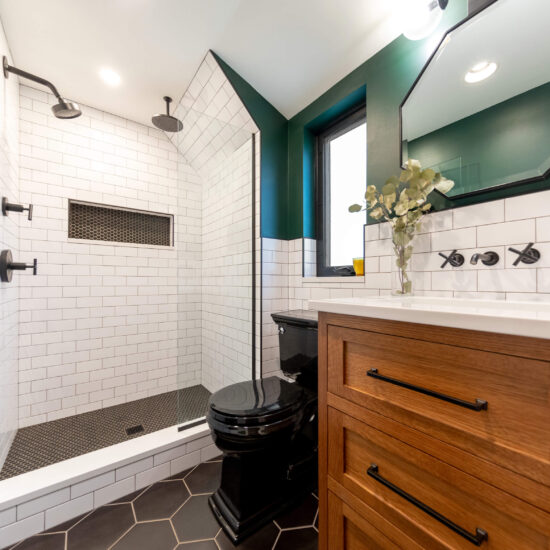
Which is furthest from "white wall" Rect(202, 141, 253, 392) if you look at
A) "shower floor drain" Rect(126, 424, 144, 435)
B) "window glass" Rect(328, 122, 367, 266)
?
"window glass" Rect(328, 122, 367, 266)

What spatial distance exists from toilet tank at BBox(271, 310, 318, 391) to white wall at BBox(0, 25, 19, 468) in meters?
1.55

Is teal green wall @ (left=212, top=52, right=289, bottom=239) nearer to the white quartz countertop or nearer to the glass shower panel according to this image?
the glass shower panel

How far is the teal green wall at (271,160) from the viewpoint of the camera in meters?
1.91

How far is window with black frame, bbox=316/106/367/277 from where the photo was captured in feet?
5.77

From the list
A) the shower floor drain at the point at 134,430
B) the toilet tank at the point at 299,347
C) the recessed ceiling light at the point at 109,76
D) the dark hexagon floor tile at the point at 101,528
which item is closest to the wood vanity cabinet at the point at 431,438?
the toilet tank at the point at 299,347

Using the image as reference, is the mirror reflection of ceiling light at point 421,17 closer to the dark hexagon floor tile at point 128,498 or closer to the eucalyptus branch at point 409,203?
the eucalyptus branch at point 409,203

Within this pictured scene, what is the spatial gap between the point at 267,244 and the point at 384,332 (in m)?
1.33

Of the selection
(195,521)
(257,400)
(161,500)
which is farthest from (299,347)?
(161,500)

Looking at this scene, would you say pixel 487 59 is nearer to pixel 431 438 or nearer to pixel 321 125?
pixel 321 125

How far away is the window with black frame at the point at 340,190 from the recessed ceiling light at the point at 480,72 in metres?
0.63

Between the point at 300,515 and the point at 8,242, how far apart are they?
2.18 m

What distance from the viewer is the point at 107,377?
2250 millimetres

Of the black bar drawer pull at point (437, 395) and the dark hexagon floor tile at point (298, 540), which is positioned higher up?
the black bar drawer pull at point (437, 395)

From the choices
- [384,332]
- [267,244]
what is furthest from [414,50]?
[384,332]
